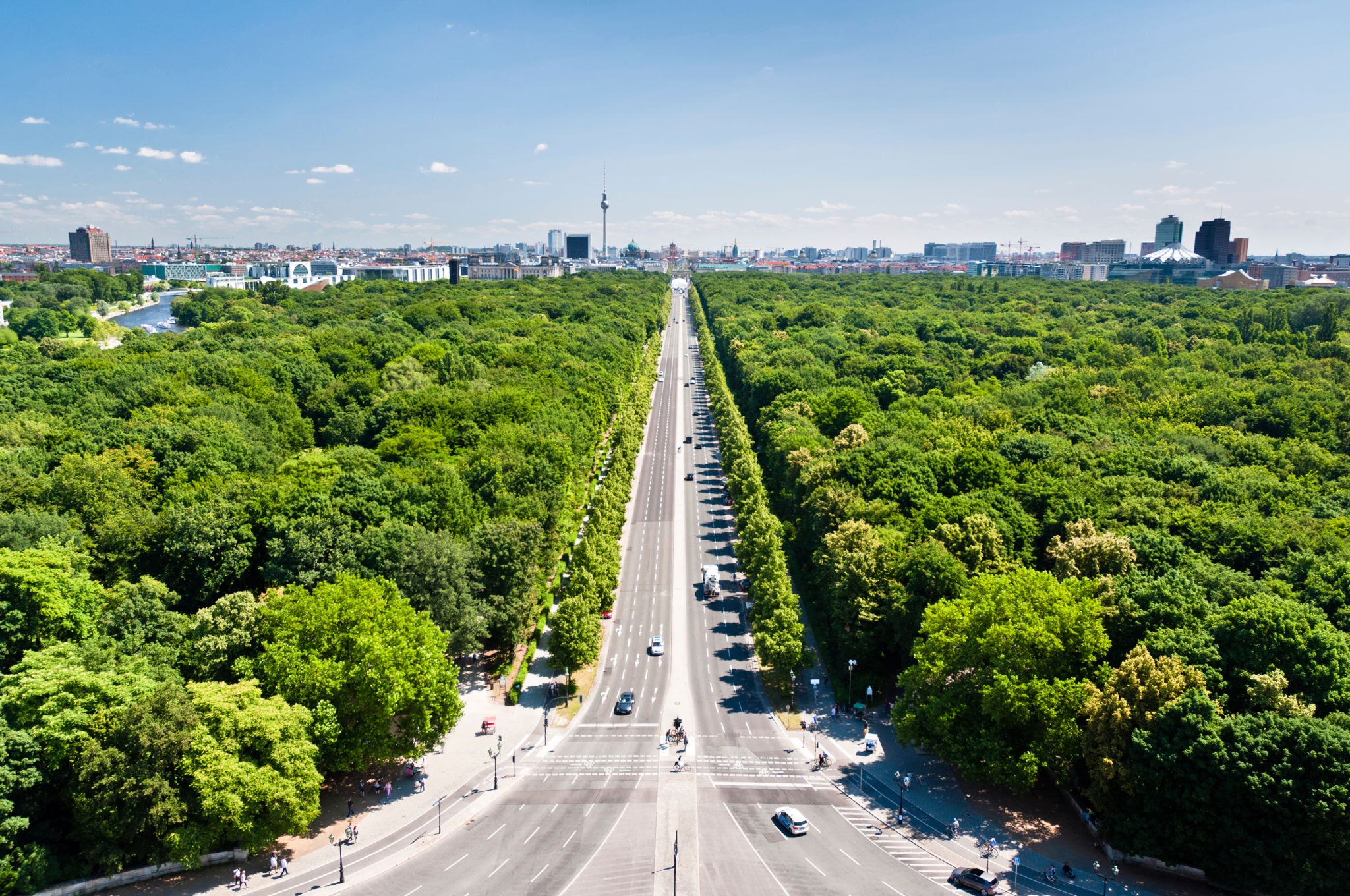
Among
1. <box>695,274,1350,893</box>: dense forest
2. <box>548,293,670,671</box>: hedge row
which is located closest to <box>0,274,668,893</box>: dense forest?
<box>548,293,670,671</box>: hedge row

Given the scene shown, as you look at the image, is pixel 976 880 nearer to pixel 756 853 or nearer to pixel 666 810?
pixel 756 853

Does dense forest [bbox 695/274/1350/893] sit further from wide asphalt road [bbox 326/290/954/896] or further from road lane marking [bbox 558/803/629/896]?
road lane marking [bbox 558/803/629/896]

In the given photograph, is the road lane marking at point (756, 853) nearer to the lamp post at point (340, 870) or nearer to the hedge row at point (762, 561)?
the lamp post at point (340, 870)

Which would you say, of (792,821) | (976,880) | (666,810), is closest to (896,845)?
(976,880)

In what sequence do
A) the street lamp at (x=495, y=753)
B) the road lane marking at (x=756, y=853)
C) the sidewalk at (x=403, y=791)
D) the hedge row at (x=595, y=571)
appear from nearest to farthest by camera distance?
the road lane marking at (x=756, y=853)
the sidewalk at (x=403, y=791)
the street lamp at (x=495, y=753)
the hedge row at (x=595, y=571)

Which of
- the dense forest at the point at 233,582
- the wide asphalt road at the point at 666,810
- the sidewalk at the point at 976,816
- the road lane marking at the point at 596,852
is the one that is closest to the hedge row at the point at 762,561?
the wide asphalt road at the point at 666,810
